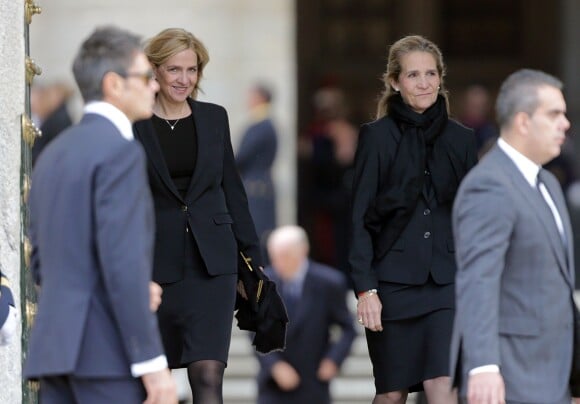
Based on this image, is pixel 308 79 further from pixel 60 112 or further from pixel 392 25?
pixel 60 112

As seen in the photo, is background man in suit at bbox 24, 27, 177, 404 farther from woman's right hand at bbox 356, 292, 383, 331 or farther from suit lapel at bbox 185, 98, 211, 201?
woman's right hand at bbox 356, 292, 383, 331

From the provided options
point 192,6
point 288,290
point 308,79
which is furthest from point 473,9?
point 288,290

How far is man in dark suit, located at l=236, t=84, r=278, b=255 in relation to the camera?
1445 centimetres

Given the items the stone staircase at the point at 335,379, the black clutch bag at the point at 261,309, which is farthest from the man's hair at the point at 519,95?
the stone staircase at the point at 335,379

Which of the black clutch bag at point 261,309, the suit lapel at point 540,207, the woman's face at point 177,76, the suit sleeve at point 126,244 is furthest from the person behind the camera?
the black clutch bag at point 261,309

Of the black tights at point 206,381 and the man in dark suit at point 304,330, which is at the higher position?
the black tights at point 206,381

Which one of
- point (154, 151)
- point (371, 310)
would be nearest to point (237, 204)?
point (154, 151)

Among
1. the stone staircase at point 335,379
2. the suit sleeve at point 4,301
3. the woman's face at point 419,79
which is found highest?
the woman's face at point 419,79

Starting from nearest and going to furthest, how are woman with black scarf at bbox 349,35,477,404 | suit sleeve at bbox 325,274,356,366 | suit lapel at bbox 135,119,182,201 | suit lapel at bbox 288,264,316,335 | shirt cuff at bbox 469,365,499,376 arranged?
shirt cuff at bbox 469,365,499,376, suit lapel at bbox 135,119,182,201, woman with black scarf at bbox 349,35,477,404, suit sleeve at bbox 325,274,356,366, suit lapel at bbox 288,264,316,335

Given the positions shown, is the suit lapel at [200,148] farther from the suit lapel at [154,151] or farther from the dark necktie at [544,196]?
the dark necktie at [544,196]

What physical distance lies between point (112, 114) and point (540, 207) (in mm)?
1419

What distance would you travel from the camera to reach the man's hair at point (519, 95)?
5855mm

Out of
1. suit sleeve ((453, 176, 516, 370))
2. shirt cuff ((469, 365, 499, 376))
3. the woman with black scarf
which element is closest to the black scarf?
the woman with black scarf

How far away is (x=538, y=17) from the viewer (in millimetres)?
17516
